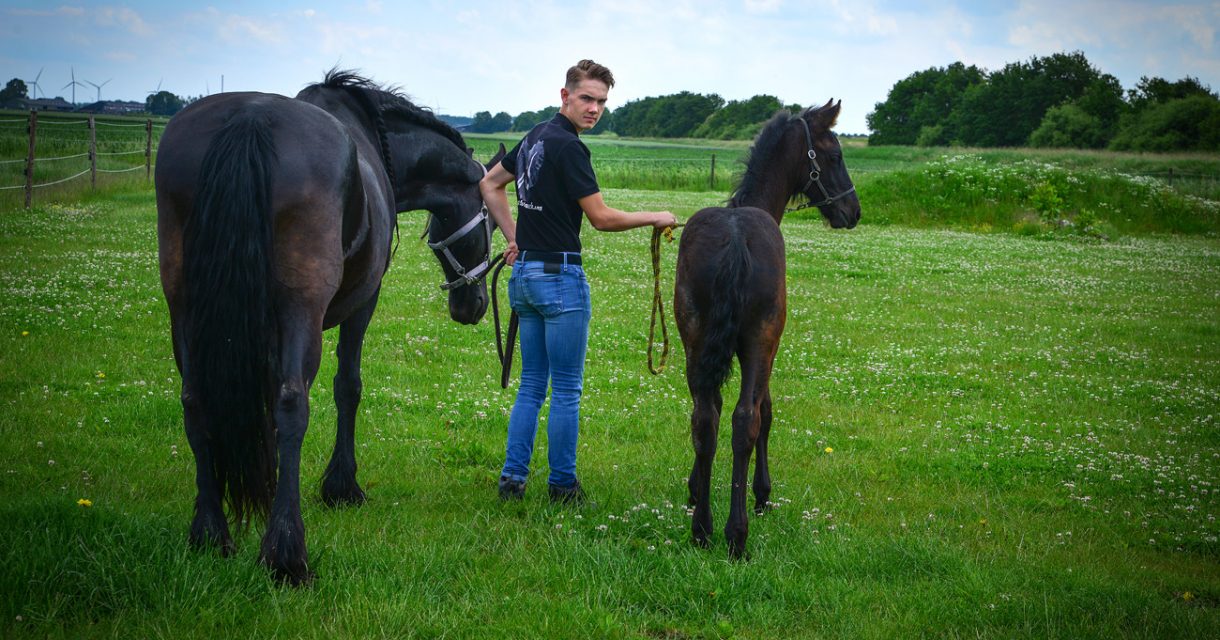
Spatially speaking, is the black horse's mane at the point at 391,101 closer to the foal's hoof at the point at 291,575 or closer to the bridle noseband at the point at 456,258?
the bridle noseband at the point at 456,258

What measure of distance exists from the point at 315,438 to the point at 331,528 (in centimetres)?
222

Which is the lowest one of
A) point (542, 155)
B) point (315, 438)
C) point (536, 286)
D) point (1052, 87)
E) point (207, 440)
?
point (315, 438)

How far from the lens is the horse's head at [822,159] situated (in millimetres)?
7055

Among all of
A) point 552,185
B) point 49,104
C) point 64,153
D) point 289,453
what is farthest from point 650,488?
point 49,104

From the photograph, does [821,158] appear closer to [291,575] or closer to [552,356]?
[552,356]

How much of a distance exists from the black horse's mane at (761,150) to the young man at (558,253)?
46.2 inches

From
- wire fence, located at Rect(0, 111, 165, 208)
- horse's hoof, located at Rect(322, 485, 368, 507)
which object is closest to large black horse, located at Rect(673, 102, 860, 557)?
horse's hoof, located at Rect(322, 485, 368, 507)

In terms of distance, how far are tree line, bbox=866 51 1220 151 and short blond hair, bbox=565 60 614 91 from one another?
7136cm

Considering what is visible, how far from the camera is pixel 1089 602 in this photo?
478 centimetres

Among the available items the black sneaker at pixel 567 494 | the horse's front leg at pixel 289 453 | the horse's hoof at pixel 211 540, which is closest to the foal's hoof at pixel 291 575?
the horse's front leg at pixel 289 453

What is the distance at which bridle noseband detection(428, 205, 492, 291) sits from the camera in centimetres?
700

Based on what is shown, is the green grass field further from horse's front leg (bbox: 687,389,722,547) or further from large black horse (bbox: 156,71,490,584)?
large black horse (bbox: 156,71,490,584)

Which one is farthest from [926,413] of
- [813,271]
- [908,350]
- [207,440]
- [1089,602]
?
[813,271]

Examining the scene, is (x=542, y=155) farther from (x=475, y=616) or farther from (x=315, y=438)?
(x=315, y=438)
